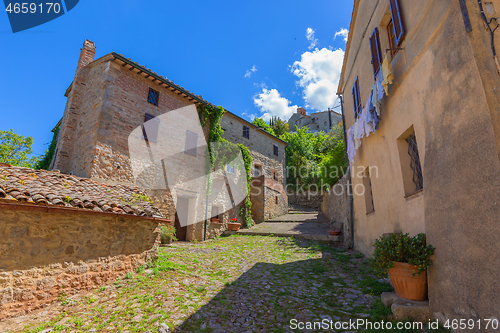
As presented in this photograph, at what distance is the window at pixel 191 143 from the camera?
1362 centimetres

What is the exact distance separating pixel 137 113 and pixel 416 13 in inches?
437

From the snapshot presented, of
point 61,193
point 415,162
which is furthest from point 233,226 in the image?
point 415,162

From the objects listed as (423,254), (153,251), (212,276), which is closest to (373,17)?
(423,254)

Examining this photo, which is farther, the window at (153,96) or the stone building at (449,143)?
the window at (153,96)

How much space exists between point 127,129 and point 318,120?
127 feet

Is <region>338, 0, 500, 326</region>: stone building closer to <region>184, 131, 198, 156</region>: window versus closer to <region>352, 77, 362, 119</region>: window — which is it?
<region>352, 77, 362, 119</region>: window

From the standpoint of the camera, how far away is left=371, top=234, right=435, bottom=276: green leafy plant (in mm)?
3594

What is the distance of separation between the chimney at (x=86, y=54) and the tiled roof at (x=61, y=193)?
303 inches

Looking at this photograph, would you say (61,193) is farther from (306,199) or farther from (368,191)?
(306,199)

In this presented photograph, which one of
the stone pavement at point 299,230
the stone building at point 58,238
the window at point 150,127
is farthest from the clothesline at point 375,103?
the window at point 150,127

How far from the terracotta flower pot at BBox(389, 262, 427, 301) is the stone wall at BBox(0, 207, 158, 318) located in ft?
19.7

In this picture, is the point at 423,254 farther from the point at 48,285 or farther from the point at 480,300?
the point at 48,285

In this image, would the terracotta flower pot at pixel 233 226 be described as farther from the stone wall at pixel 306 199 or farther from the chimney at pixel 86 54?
the stone wall at pixel 306 199

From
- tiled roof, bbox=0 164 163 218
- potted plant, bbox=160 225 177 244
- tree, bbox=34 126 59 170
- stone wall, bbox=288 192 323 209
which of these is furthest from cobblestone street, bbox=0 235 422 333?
stone wall, bbox=288 192 323 209
